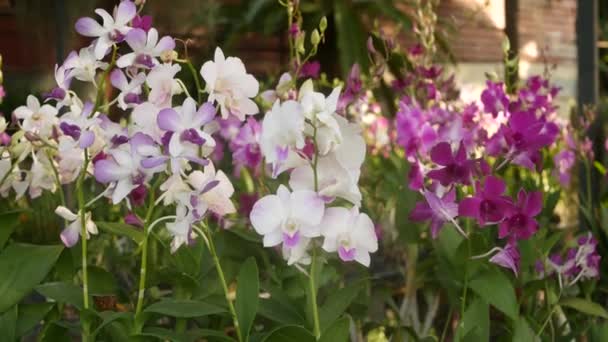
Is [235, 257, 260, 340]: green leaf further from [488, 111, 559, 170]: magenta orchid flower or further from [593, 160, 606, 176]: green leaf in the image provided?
[593, 160, 606, 176]: green leaf

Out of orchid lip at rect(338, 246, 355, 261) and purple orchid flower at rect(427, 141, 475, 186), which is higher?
purple orchid flower at rect(427, 141, 475, 186)

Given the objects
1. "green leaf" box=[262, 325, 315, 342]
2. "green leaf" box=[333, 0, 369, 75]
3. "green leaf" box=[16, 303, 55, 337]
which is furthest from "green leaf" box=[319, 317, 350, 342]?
"green leaf" box=[333, 0, 369, 75]

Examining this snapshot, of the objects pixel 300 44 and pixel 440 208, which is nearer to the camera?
pixel 440 208

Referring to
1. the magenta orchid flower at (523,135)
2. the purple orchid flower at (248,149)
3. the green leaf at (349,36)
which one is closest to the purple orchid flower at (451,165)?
the magenta orchid flower at (523,135)

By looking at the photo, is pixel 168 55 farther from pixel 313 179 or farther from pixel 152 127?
pixel 313 179

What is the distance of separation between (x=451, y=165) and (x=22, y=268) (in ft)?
1.47

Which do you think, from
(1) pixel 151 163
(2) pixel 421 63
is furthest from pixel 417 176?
(2) pixel 421 63

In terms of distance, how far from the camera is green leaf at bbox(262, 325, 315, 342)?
0.83m

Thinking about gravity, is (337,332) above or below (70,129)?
below

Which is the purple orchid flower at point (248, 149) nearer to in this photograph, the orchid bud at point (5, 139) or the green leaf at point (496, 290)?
the orchid bud at point (5, 139)

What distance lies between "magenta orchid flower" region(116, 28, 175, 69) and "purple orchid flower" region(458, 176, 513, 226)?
0.32 metres

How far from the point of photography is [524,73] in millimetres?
6656

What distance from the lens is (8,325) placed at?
96 centimetres

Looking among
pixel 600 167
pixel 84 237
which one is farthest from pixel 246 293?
pixel 600 167
